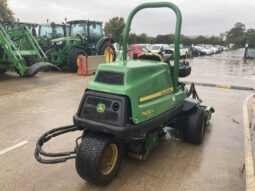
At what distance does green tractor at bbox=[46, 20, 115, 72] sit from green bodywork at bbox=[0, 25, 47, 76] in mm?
1700

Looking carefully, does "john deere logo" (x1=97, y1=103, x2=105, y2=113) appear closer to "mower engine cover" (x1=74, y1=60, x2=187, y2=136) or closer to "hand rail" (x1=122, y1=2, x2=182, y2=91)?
"mower engine cover" (x1=74, y1=60, x2=187, y2=136)

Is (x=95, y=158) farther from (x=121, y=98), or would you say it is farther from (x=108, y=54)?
(x=108, y=54)

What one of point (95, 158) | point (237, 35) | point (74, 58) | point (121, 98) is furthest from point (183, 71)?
point (237, 35)

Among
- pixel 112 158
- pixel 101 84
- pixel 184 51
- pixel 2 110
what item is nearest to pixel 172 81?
pixel 101 84

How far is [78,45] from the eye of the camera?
40.1 ft

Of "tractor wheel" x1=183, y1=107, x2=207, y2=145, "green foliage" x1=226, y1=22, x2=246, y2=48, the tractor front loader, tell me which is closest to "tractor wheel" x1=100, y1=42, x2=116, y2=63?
the tractor front loader

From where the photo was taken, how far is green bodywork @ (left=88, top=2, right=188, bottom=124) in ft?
9.60

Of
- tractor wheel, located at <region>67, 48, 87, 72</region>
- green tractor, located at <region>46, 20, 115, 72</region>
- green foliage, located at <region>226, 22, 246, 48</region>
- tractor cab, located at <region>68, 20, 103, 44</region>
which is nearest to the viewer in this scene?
tractor wheel, located at <region>67, 48, 87, 72</region>

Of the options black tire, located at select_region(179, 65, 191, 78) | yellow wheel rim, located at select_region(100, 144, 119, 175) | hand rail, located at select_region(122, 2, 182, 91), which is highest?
hand rail, located at select_region(122, 2, 182, 91)

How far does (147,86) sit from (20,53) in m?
7.61

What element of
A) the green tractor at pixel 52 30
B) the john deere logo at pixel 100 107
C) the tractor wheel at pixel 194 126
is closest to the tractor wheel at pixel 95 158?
the john deere logo at pixel 100 107

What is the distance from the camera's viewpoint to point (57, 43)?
12.3 metres

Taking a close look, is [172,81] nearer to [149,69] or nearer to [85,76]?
[149,69]

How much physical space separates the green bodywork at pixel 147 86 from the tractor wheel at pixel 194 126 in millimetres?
454
